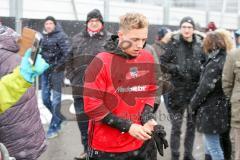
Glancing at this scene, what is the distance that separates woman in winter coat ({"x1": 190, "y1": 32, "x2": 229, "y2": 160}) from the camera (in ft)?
18.1

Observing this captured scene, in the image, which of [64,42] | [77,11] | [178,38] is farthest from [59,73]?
[77,11]

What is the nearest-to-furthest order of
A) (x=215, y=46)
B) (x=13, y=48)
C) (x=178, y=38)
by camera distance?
(x=13, y=48) < (x=215, y=46) < (x=178, y=38)

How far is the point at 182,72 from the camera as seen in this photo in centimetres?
609

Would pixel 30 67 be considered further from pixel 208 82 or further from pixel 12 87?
pixel 208 82

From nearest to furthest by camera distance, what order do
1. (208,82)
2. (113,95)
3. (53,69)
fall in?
(113,95), (208,82), (53,69)

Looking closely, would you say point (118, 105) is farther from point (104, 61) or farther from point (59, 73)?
point (59, 73)

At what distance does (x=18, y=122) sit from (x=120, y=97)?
74 cm

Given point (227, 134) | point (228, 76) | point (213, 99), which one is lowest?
point (227, 134)

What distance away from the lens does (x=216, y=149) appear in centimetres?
571

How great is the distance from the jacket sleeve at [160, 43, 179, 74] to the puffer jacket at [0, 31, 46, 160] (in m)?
2.80

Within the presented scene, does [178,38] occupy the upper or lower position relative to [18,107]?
upper

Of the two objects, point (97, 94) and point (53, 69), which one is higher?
point (97, 94)

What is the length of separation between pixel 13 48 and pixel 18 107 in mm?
409

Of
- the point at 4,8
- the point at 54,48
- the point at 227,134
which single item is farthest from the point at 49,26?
the point at 227,134
